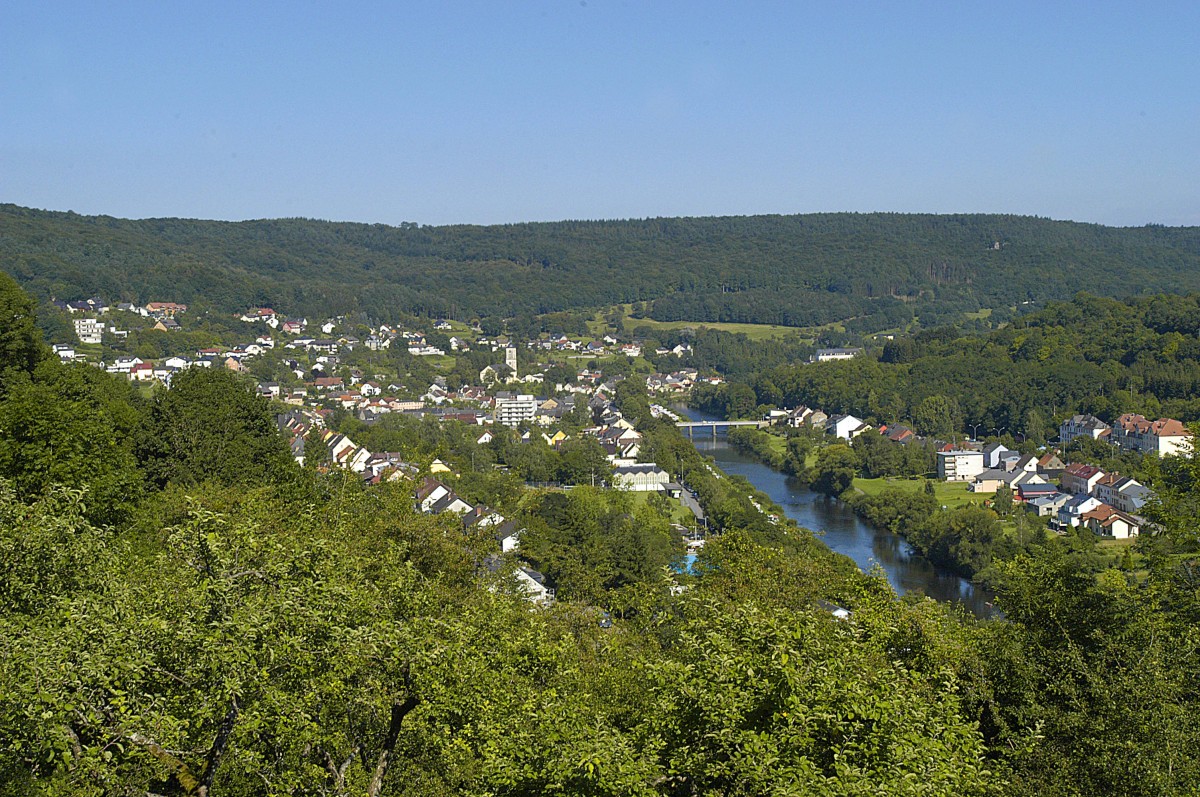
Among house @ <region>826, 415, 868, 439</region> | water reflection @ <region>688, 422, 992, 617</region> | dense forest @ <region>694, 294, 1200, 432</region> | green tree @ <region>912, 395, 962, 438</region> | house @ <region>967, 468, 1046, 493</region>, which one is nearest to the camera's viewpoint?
water reflection @ <region>688, 422, 992, 617</region>

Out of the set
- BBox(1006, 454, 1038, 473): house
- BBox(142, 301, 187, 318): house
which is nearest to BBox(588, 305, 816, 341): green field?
BBox(142, 301, 187, 318): house

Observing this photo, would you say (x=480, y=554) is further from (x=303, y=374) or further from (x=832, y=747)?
(x=303, y=374)

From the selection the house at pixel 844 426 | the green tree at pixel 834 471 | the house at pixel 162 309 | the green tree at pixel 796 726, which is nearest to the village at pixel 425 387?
the house at pixel 162 309

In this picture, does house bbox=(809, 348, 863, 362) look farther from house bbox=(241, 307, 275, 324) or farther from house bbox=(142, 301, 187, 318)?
house bbox=(142, 301, 187, 318)

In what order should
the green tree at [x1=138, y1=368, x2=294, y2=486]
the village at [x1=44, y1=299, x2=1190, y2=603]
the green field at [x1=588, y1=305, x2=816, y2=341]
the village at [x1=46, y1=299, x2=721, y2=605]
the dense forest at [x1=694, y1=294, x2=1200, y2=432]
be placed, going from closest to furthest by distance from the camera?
the green tree at [x1=138, y1=368, x2=294, y2=486] < the village at [x1=44, y1=299, x2=1190, y2=603] < the village at [x1=46, y1=299, x2=721, y2=605] < the dense forest at [x1=694, y1=294, x2=1200, y2=432] < the green field at [x1=588, y1=305, x2=816, y2=341]

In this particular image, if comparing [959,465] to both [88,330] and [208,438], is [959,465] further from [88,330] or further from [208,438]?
[88,330]

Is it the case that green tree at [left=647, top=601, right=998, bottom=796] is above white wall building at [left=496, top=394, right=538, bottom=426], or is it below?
above

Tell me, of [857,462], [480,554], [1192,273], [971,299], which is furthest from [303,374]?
[1192,273]
